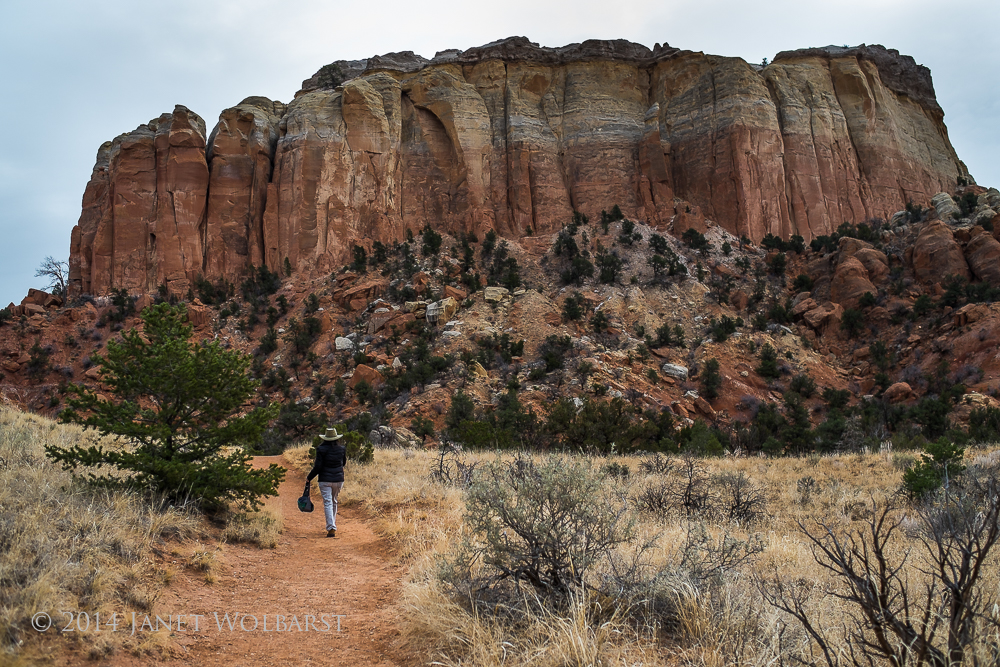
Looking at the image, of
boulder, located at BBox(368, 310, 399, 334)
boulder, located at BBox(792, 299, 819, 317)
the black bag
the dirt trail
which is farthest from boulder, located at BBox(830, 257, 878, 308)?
the dirt trail

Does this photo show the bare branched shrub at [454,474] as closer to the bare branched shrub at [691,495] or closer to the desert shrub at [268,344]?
the bare branched shrub at [691,495]

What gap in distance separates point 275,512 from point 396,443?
1086 centimetres

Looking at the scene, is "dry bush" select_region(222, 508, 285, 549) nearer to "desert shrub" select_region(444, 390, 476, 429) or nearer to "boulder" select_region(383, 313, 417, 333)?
"desert shrub" select_region(444, 390, 476, 429)

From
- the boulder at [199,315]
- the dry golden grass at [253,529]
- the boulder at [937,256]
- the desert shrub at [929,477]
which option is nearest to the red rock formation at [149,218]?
the boulder at [199,315]

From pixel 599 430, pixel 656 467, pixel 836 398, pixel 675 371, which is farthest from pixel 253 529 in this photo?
pixel 836 398

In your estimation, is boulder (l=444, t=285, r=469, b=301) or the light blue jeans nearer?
the light blue jeans

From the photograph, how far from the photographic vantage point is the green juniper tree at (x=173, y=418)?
6367 mm

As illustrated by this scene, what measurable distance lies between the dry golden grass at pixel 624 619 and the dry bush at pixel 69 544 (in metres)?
2.10

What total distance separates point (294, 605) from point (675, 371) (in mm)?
24197

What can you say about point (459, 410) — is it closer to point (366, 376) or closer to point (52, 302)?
point (366, 376)

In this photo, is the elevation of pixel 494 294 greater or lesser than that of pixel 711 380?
greater

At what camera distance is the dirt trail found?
385 centimetres

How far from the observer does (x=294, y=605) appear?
4789 millimetres

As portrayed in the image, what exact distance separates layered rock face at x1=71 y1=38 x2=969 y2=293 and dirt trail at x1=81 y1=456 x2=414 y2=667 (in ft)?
106
